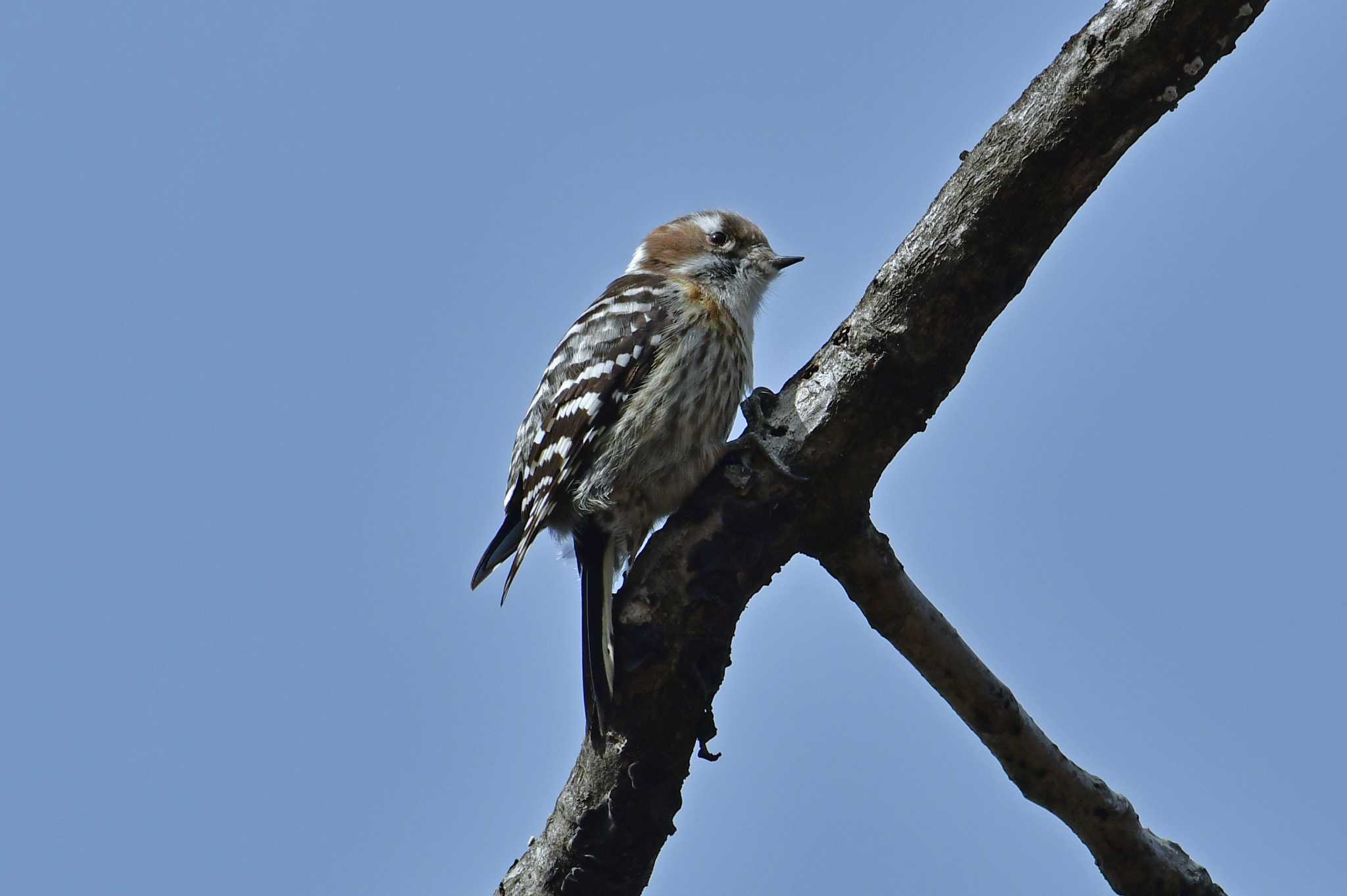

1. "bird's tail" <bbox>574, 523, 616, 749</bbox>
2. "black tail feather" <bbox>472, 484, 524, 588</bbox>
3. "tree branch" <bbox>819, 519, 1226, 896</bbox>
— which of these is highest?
"black tail feather" <bbox>472, 484, 524, 588</bbox>

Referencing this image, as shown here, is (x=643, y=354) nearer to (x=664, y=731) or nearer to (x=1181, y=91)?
(x=664, y=731)

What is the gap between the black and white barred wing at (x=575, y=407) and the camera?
5332 millimetres

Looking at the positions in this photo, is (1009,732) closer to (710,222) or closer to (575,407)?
(575,407)

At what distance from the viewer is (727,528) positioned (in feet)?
14.6

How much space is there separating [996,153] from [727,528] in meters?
1.59

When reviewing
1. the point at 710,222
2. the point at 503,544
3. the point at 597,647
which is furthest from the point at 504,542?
the point at 710,222

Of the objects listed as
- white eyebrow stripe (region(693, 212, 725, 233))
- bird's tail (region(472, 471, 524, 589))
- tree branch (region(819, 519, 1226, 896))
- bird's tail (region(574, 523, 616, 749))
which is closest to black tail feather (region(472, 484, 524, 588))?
bird's tail (region(472, 471, 524, 589))

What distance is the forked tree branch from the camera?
406cm

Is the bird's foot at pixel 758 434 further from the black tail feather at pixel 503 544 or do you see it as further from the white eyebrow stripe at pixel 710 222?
the white eyebrow stripe at pixel 710 222

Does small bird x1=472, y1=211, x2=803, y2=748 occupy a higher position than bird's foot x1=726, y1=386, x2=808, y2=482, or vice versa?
small bird x1=472, y1=211, x2=803, y2=748

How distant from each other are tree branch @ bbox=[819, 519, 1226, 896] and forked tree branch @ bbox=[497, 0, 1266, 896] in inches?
8.1

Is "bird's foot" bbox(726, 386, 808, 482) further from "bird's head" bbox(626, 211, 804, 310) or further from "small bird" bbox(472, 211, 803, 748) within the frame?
"bird's head" bbox(626, 211, 804, 310)

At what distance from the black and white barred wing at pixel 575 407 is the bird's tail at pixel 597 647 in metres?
0.39

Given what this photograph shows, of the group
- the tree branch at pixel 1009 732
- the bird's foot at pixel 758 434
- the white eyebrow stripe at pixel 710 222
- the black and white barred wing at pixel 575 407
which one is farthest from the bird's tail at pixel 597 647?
the white eyebrow stripe at pixel 710 222
